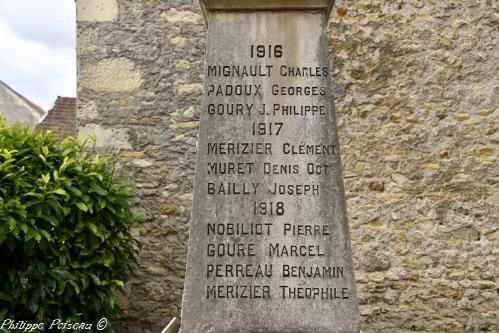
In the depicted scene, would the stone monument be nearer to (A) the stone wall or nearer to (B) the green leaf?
(B) the green leaf

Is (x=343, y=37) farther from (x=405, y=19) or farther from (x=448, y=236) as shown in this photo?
(x=448, y=236)

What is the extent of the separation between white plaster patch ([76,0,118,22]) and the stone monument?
10.4 ft

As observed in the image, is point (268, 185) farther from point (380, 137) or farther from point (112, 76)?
point (112, 76)

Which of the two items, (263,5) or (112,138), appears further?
(112,138)

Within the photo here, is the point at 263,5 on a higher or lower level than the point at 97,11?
lower

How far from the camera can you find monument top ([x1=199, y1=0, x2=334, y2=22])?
3.38 meters

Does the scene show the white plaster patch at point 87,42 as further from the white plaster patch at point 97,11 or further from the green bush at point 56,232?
the green bush at point 56,232

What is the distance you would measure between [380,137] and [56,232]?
3117mm

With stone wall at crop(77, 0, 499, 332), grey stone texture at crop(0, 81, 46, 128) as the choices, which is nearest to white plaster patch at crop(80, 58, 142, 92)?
stone wall at crop(77, 0, 499, 332)

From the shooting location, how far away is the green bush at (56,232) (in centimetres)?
482

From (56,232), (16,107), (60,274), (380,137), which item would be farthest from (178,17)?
(16,107)

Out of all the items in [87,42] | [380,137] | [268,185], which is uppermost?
[87,42]

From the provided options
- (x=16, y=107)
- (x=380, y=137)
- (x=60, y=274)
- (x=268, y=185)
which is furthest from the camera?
(x=16, y=107)

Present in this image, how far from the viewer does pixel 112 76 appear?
6.28 metres
